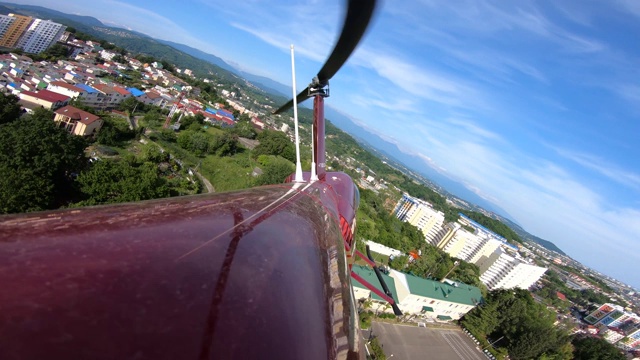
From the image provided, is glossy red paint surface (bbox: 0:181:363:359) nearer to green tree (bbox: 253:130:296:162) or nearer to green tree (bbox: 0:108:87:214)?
green tree (bbox: 0:108:87:214)

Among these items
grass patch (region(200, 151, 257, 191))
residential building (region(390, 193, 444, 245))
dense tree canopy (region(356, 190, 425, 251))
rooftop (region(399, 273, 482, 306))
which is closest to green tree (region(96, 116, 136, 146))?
grass patch (region(200, 151, 257, 191))

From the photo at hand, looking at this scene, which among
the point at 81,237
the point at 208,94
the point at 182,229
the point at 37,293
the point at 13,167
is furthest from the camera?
the point at 208,94

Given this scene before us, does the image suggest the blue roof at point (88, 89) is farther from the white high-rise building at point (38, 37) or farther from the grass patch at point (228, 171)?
the white high-rise building at point (38, 37)

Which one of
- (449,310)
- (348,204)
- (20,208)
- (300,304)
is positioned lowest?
(20,208)

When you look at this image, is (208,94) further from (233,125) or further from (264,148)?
(264,148)

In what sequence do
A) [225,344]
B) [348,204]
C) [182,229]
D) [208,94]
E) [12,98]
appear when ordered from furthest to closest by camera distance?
[208,94] → [12,98] → [348,204] → [182,229] → [225,344]

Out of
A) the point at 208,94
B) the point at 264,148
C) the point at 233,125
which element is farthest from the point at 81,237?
the point at 208,94

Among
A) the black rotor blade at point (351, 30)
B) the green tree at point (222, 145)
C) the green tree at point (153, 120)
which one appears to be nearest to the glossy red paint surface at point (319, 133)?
the black rotor blade at point (351, 30)
